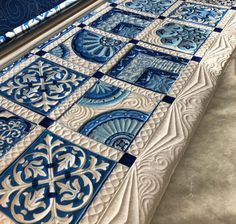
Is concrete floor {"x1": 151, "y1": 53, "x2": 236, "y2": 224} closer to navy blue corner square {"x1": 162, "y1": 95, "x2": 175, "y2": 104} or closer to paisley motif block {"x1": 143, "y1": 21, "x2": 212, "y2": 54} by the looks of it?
navy blue corner square {"x1": 162, "y1": 95, "x2": 175, "y2": 104}

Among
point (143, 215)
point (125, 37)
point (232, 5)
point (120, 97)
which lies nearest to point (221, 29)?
point (232, 5)

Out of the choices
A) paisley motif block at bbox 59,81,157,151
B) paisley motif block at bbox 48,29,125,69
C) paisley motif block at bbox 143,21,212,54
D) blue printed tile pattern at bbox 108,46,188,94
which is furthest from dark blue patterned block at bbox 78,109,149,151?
paisley motif block at bbox 143,21,212,54

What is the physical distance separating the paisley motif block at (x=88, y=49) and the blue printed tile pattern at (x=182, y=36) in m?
0.15

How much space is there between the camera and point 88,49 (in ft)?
3.59

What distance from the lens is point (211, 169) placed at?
31.8 inches

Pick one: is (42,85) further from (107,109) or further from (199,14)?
(199,14)

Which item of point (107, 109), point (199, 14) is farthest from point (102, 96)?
point (199, 14)

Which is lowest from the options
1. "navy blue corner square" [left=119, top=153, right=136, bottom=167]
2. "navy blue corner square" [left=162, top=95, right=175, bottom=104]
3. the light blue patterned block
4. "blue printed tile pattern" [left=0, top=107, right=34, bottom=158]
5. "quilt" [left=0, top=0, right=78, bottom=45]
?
"navy blue corner square" [left=162, top=95, right=175, bottom=104]

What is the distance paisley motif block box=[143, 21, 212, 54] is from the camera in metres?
1.10

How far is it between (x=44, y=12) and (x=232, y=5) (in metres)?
0.74

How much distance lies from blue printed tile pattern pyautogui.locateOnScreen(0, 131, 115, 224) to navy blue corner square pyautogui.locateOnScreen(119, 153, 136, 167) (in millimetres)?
24

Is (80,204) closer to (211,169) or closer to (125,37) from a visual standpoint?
(211,169)

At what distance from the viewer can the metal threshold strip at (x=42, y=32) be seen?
1089mm

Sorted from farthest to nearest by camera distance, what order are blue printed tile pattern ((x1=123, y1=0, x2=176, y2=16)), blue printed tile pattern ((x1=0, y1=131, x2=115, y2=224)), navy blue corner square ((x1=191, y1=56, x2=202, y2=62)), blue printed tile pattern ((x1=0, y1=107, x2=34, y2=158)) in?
blue printed tile pattern ((x1=123, y1=0, x2=176, y2=16))
navy blue corner square ((x1=191, y1=56, x2=202, y2=62))
blue printed tile pattern ((x1=0, y1=107, x2=34, y2=158))
blue printed tile pattern ((x1=0, y1=131, x2=115, y2=224))
